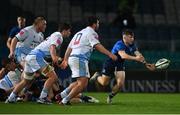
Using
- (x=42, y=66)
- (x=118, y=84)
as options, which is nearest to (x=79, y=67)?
(x=42, y=66)

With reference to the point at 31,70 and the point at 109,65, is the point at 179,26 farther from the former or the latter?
the point at 31,70

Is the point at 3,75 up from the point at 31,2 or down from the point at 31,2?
Result: down

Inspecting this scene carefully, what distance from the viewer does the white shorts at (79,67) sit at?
14758 millimetres

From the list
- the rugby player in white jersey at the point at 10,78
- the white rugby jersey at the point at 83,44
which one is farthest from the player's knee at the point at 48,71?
the rugby player in white jersey at the point at 10,78

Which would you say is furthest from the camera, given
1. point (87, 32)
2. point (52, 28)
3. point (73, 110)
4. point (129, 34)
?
point (52, 28)

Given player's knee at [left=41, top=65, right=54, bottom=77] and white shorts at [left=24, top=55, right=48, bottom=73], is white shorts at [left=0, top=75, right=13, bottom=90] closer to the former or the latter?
white shorts at [left=24, top=55, right=48, bottom=73]

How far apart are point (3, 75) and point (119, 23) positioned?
1045cm

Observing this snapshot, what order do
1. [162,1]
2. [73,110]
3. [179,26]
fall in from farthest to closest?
1. [162,1]
2. [179,26]
3. [73,110]

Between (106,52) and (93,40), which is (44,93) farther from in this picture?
(106,52)

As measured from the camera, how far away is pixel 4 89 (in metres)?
16.5

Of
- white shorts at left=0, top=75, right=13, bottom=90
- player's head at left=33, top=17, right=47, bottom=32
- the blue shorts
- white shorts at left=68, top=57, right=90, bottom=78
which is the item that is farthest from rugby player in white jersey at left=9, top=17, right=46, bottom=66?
the blue shorts

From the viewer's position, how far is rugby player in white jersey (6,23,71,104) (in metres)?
15.1

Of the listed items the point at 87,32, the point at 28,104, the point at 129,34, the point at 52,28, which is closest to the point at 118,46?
the point at 129,34

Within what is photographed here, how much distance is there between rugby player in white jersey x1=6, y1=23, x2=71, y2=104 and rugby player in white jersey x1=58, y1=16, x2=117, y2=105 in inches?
13.7
